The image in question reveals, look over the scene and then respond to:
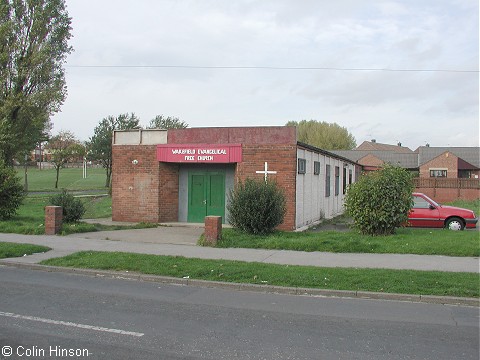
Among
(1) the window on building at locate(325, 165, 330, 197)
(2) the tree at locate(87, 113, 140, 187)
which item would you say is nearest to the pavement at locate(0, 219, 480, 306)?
(1) the window on building at locate(325, 165, 330, 197)

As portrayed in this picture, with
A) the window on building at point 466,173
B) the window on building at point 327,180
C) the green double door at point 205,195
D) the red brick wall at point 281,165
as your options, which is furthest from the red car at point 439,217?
the window on building at point 466,173

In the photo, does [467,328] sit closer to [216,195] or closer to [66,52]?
[216,195]

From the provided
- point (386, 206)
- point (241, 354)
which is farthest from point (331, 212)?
point (241, 354)

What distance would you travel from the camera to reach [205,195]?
719 inches

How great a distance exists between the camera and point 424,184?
39.5 meters

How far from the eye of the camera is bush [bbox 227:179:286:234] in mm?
Answer: 13320

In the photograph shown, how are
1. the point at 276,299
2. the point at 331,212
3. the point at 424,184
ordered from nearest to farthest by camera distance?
1. the point at 276,299
2. the point at 331,212
3. the point at 424,184

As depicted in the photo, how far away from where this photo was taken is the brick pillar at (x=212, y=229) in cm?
1237

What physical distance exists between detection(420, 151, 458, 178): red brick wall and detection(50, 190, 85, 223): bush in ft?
176

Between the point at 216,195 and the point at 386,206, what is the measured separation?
7.15m

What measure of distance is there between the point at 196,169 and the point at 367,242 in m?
8.34

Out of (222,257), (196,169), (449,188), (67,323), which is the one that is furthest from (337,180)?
(67,323)

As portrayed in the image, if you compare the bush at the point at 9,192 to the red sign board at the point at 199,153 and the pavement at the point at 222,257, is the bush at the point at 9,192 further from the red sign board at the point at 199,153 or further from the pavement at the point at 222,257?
the red sign board at the point at 199,153

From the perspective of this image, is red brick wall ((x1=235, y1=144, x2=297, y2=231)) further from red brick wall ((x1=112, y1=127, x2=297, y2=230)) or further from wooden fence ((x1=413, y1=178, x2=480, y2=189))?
wooden fence ((x1=413, y1=178, x2=480, y2=189))
